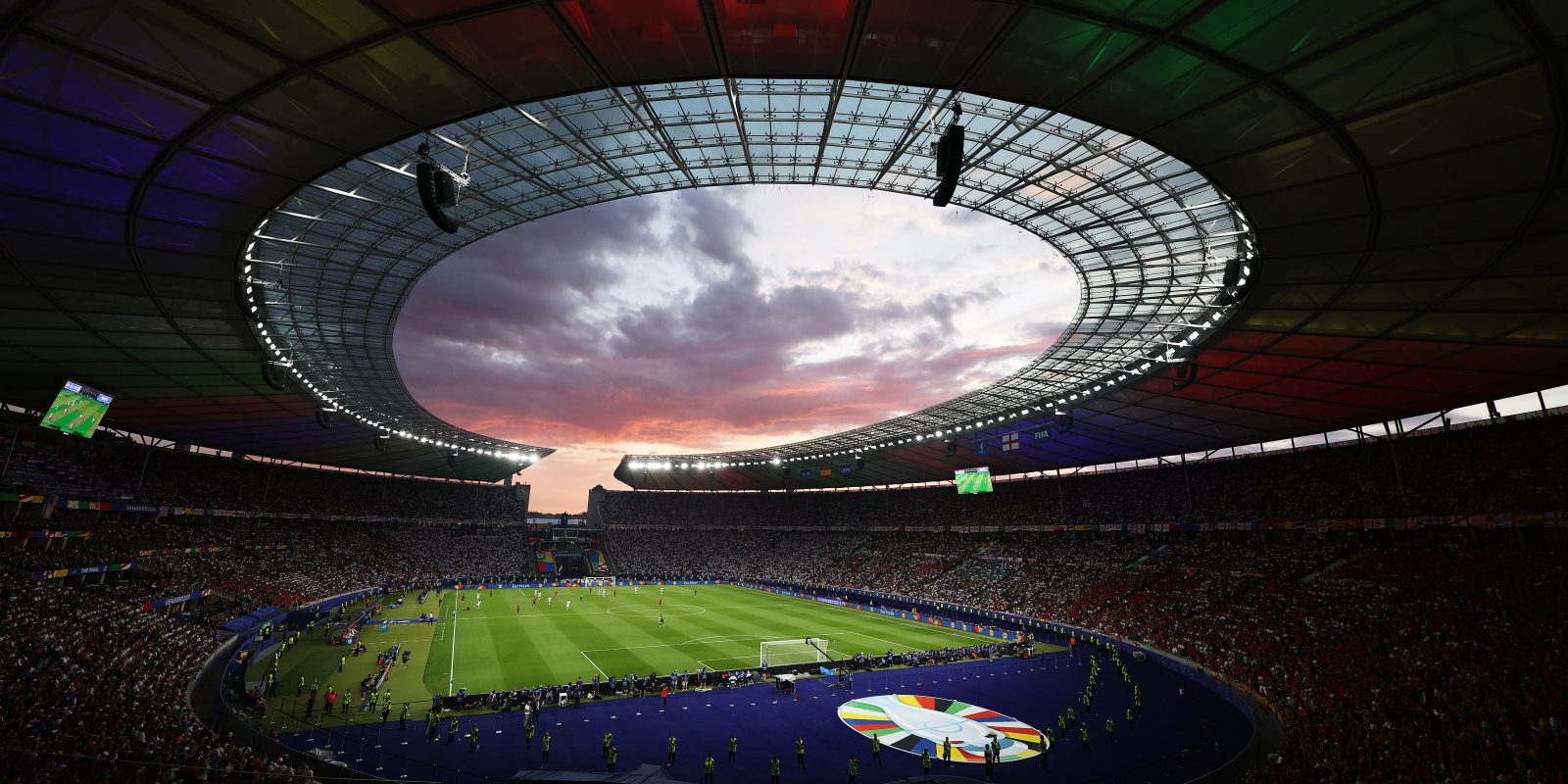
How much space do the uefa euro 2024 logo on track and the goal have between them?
6.85 meters

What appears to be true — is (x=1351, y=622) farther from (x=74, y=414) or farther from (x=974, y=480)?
(x=74, y=414)

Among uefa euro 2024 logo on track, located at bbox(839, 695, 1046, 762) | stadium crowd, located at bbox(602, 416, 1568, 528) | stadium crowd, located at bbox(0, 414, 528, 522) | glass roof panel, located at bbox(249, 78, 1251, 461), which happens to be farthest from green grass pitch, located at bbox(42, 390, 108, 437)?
stadium crowd, located at bbox(602, 416, 1568, 528)

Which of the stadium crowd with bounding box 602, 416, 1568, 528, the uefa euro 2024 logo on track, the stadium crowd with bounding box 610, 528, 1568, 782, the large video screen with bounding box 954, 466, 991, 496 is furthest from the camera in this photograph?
the large video screen with bounding box 954, 466, 991, 496

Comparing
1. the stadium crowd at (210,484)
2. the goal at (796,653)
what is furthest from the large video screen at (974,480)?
the stadium crowd at (210,484)

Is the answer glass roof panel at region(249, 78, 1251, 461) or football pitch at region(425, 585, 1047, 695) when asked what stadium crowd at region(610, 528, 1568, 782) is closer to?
football pitch at region(425, 585, 1047, 695)

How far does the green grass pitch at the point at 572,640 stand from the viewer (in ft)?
105

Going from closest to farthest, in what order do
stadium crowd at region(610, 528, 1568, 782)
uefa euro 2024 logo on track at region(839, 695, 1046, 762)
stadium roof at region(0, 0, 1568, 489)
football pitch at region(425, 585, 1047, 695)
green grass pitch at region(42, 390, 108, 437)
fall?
stadium roof at region(0, 0, 1568, 489), stadium crowd at region(610, 528, 1568, 782), uefa euro 2024 logo on track at region(839, 695, 1046, 762), green grass pitch at region(42, 390, 108, 437), football pitch at region(425, 585, 1047, 695)

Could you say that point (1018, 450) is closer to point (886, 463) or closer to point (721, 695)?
point (886, 463)

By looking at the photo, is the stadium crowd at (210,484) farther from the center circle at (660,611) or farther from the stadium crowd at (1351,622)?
the stadium crowd at (1351,622)

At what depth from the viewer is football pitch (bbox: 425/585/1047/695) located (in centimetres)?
3512

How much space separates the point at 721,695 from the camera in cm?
3033

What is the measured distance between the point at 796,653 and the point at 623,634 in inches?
563

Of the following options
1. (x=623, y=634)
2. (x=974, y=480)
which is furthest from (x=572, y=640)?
(x=974, y=480)

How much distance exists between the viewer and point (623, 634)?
4575 centimetres
